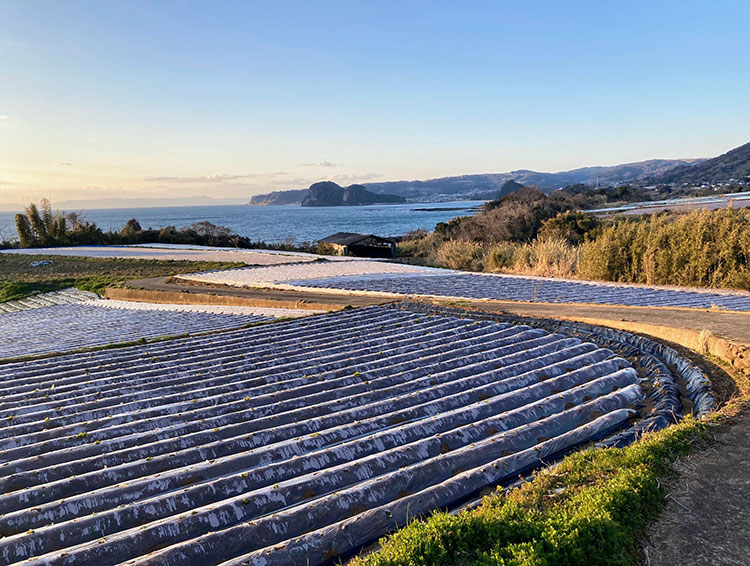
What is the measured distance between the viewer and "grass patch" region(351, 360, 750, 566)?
113 inches

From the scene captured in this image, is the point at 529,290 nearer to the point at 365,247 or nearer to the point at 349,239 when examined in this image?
the point at 365,247

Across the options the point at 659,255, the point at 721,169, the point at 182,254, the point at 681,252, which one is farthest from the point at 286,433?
the point at 721,169

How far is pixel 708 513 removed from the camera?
135 inches

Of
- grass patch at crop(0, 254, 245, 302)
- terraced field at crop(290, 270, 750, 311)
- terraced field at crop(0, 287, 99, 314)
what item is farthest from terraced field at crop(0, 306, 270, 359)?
grass patch at crop(0, 254, 245, 302)

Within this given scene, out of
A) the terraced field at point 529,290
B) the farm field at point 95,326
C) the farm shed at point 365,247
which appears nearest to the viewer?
the farm field at point 95,326

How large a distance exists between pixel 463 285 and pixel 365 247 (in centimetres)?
3027

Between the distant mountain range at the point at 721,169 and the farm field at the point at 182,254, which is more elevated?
the distant mountain range at the point at 721,169

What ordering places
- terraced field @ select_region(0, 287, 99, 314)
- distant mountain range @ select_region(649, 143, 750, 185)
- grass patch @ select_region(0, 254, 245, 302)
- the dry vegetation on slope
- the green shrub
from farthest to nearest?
distant mountain range @ select_region(649, 143, 750, 185), grass patch @ select_region(0, 254, 245, 302), terraced field @ select_region(0, 287, 99, 314), the dry vegetation on slope, the green shrub

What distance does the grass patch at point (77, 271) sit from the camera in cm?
2836

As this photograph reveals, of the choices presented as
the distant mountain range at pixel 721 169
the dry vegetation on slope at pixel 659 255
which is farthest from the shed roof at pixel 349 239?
the distant mountain range at pixel 721 169

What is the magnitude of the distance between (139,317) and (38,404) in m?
11.0

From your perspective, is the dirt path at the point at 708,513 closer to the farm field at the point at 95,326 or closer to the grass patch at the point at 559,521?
the grass patch at the point at 559,521

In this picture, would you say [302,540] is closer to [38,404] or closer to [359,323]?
[38,404]

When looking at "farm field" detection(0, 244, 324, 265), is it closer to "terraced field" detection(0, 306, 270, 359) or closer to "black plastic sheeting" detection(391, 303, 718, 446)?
"terraced field" detection(0, 306, 270, 359)
